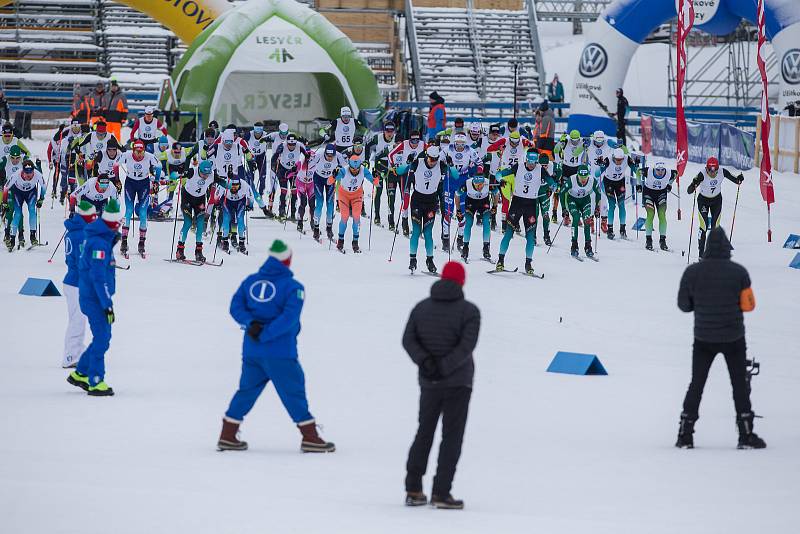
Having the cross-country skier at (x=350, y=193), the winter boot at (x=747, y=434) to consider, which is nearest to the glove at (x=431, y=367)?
the winter boot at (x=747, y=434)

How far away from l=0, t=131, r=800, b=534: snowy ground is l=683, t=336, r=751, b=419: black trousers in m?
0.35

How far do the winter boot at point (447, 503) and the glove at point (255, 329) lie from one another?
1737 millimetres

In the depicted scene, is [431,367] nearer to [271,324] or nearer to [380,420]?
[271,324]

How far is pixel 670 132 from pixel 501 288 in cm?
1718

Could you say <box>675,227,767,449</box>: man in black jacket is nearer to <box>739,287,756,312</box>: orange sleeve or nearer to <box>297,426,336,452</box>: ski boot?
<box>739,287,756,312</box>: orange sleeve

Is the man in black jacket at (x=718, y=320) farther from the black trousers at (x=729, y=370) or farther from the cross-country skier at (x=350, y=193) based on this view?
the cross-country skier at (x=350, y=193)

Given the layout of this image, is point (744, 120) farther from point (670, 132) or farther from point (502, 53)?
point (502, 53)

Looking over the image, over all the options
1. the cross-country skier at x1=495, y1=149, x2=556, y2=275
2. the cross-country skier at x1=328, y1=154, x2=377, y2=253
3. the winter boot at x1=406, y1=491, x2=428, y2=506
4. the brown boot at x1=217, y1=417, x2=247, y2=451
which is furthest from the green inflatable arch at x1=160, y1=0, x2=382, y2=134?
the winter boot at x1=406, y1=491, x2=428, y2=506

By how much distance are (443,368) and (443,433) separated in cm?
42

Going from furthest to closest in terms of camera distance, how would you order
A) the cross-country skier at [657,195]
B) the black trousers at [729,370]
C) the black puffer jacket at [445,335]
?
the cross-country skier at [657,195] → the black trousers at [729,370] → the black puffer jacket at [445,335]

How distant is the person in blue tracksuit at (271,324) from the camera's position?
9.24 metres

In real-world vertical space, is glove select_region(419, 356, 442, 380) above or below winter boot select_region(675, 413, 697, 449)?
above

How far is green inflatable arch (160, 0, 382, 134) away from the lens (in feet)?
117

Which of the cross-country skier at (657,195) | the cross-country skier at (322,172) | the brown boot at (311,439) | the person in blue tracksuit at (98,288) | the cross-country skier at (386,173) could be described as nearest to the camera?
the brown boot at (311,439)
